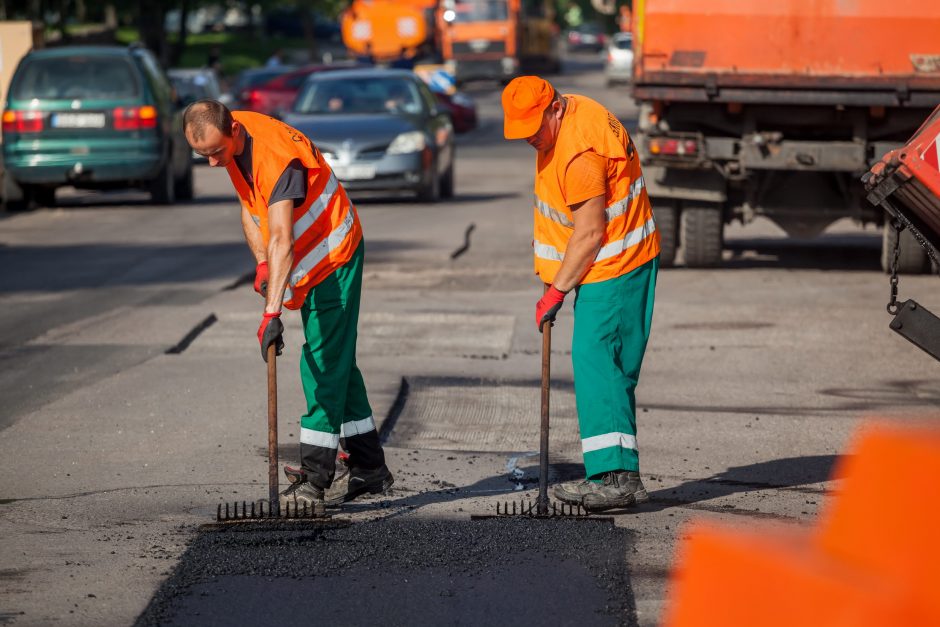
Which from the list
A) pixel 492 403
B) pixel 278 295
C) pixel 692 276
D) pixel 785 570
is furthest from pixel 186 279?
pixel 785 570

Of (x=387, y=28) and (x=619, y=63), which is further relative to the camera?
(x=619, y=63)

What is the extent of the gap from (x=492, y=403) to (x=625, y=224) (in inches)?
96.2

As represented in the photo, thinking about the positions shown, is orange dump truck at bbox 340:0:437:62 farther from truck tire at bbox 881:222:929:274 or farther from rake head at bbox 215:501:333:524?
rake head at bbox 215:501:333:524

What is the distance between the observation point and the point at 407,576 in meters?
5.25

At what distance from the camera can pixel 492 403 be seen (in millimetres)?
8367

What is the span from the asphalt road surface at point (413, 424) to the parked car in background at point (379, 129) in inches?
120

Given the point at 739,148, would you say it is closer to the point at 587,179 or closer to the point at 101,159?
the point at 587,179

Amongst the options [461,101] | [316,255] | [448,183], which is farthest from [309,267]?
[461,101]

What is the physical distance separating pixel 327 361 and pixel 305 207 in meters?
0.61

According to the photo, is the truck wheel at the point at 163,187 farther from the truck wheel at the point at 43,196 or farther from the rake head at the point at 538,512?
the rake head at the point at 538,512

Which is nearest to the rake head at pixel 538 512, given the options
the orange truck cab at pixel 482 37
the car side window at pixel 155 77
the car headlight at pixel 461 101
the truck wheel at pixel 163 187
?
the car side window at pixel 155 77

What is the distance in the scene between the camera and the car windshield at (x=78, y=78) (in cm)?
1827

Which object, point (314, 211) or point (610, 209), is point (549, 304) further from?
point (314, 211)

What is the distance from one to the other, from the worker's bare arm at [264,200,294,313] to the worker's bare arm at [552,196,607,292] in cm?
105
